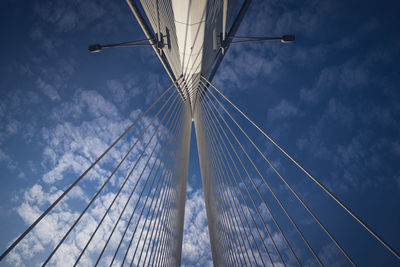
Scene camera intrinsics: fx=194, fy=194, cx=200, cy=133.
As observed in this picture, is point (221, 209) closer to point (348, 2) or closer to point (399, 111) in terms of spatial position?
point (399, 111)

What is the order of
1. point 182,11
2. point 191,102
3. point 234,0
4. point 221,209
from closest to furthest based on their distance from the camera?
1. point 234,0
2. point 182,11
3. point 221,209
4. point 191,102

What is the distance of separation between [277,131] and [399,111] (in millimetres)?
9534

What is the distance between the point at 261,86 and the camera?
2009cm

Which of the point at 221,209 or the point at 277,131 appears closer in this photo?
the point at 221,209

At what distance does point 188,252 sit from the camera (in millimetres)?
20422

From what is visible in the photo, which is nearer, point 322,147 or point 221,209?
point 221,209

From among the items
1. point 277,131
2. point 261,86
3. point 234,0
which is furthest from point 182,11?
point 277,131

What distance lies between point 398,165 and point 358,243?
25.4ft

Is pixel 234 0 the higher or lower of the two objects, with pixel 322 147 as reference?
higher

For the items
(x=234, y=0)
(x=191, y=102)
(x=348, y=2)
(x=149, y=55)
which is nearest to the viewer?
(x=234, y=0)

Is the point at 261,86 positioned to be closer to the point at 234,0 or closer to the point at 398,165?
the point at 398,165

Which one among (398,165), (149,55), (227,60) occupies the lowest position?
(398,165)

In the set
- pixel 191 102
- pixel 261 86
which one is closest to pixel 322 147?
pixel 261 86

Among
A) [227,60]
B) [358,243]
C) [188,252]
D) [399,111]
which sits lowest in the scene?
[188,252]
